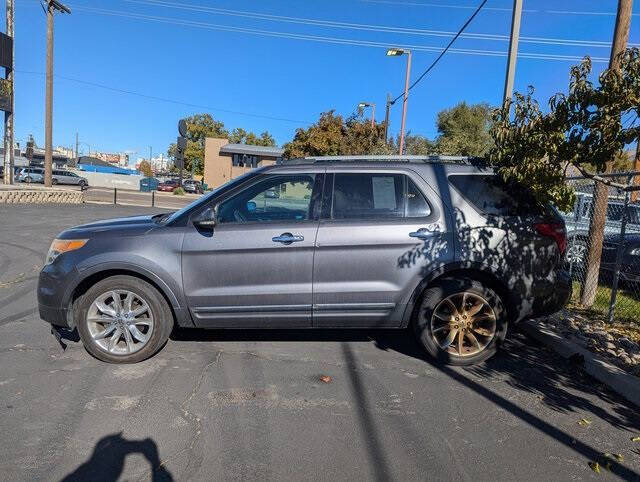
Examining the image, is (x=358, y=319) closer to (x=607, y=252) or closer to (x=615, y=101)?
(x=615, y=101)

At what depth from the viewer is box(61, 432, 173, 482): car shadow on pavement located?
2.66 m

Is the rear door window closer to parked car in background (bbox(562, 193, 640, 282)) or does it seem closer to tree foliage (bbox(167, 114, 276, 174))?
parked car in background (bbox(562, 193, 640, 282))

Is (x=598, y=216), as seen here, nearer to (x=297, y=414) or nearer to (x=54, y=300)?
(x=297, y=414)

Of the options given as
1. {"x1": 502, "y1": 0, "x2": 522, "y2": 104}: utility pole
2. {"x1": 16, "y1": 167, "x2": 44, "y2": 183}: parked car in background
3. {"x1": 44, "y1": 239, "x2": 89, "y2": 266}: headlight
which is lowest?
{"x1": 44, "y1": 239, "x2": 89, "y2": 266}: headlight

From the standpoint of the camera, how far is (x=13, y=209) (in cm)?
1769

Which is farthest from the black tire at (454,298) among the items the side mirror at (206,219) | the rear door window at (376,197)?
the side mirror at (206,219)

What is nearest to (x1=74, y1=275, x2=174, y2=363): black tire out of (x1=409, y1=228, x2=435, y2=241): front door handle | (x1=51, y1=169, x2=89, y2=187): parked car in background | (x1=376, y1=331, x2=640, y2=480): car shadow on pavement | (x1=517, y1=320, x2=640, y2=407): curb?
(x1=376, y1=331, x2=640, y2=480): car shadow on pavement

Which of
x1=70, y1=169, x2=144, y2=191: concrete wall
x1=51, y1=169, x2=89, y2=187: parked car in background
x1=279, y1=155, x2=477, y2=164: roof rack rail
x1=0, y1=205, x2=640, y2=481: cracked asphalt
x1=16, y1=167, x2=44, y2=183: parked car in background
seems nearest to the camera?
x1=0, y1=205, x2=640, y2=481: cracked asphalt

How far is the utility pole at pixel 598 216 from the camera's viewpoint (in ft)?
19.6

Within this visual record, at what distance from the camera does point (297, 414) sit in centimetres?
341

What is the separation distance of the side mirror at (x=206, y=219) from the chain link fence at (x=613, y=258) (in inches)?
183

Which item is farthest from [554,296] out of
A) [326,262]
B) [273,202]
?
[273,202]

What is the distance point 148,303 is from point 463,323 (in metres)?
2.84

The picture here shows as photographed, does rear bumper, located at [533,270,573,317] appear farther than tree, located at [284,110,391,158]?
No
